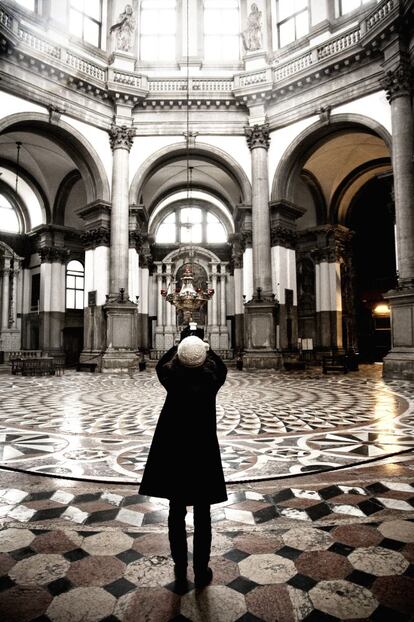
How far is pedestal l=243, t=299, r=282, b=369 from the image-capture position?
15477 mm

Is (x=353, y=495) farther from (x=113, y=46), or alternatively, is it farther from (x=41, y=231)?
(x=41, y=231)

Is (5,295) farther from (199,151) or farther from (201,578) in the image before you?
(201,578)

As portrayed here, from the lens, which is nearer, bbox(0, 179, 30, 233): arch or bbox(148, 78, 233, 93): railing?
bbox(148, 78, 233, 93): railing

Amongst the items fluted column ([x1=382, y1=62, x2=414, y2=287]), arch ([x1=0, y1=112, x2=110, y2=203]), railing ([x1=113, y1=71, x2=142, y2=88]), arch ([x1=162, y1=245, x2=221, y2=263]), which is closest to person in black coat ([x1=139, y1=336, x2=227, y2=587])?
fluted column ([x1=382, y1=62, x2=414, y2=287])

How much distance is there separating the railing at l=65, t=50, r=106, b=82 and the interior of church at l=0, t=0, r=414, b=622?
0.07 metres

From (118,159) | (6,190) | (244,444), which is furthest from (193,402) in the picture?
(6,190)

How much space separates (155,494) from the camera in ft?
6.84

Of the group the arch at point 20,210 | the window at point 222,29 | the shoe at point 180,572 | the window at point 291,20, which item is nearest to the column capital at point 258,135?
the window at point 291,20

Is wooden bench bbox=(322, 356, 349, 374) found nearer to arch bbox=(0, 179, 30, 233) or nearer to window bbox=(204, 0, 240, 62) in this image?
window bbox=(204, 0, 240, 62)

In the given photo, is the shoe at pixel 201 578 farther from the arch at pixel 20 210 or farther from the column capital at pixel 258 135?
the arch at pixel 20 210

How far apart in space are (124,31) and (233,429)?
1772 centimetres

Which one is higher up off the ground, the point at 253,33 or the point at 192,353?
the point at 253,33

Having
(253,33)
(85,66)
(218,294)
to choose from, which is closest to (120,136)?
(85,66)

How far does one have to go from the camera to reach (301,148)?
53.5 feet
